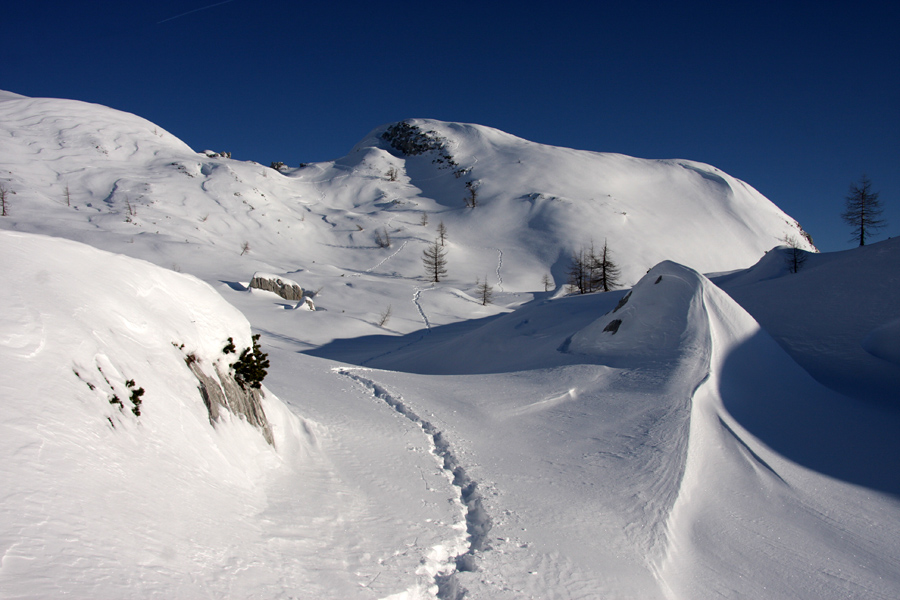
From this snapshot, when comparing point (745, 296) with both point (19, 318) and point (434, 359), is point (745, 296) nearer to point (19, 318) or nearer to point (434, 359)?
point (434, 359)

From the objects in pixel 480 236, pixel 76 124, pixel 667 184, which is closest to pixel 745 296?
pixel 480 236

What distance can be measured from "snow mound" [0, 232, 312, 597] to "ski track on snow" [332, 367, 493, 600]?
66.8 inches

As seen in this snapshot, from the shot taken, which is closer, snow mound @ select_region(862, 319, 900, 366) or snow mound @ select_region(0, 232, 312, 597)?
snow mound @ select_region(0, 232, 312, 597)

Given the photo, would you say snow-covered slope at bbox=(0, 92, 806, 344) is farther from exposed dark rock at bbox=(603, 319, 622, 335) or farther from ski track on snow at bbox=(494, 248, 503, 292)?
exposed dark rock at bbox=(603, 319, 622, 335)

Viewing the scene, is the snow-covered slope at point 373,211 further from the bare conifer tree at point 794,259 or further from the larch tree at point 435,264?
the bare conifer tree at point 794,259

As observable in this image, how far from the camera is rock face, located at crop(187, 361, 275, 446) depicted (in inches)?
213

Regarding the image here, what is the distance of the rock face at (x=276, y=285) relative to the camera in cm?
2923

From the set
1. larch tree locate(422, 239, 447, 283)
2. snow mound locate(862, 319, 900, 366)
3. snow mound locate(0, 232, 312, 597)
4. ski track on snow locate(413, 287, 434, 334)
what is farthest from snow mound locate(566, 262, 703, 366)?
larch tree locate(422, 239, 447, 283)

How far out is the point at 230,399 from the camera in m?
5.83

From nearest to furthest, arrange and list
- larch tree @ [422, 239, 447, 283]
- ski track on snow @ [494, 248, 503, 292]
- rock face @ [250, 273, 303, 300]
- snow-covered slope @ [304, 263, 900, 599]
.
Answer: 1. snow-covered slope @ [304, 263, 900, 599]
2. rock face @ [250, 273, 303, 300]
3. larch tree @ [422, 239, 447, 283]
4. ski track on snow @ [494, 248, 503, 292]

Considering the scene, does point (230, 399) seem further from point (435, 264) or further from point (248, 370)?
point (435, 264)

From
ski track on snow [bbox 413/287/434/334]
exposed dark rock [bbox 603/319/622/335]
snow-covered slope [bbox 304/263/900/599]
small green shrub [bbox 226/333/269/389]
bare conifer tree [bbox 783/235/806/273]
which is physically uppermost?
bare conifer tree [bbox 783/235/806/273]

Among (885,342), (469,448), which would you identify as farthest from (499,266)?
(469,448)

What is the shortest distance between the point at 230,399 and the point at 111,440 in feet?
6.86
